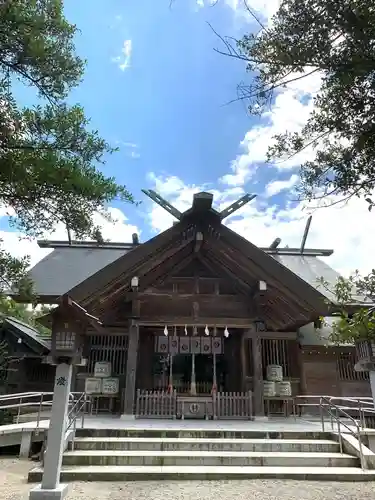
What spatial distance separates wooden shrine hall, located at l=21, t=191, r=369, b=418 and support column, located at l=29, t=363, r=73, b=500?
2.95 m

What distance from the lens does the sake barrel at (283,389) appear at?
10180 millimetres

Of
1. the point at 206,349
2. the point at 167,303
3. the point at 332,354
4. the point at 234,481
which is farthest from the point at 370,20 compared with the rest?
the point at 332,354

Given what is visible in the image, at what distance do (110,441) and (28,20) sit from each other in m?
6.19

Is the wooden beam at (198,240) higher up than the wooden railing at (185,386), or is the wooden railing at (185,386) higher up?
the wooden beam at (198,240)

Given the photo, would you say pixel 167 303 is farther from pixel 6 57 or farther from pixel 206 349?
pixel 6 57

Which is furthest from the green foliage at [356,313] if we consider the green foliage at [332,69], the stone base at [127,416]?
the stone base at [127,416]

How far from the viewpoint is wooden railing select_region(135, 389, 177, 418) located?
9.14 meters

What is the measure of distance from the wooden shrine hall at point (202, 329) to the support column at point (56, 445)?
2954 mm

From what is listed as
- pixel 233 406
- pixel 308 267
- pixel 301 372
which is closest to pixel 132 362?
pixel 233 406

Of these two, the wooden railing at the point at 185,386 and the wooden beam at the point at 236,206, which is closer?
the wooden beam at the point at 236,206

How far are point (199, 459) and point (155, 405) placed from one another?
352 centimetres

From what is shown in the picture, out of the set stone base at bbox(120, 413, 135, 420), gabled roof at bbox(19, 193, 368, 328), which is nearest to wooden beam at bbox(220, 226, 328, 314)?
gabled roof at bbox(19, 193, 368, 328)

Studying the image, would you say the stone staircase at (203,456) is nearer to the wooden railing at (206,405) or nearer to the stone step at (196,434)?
the stone step at (196,434)

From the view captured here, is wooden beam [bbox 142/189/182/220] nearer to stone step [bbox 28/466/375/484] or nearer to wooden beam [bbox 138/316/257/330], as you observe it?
wooden beam [bbox 138/316/257/330]
